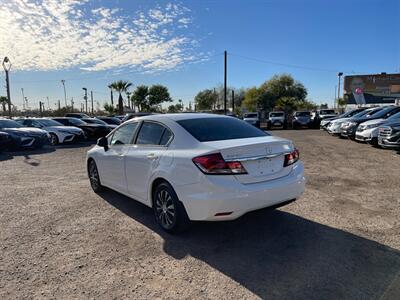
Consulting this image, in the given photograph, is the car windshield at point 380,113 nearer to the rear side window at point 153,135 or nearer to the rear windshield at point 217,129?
the rear windshield at point 217,129

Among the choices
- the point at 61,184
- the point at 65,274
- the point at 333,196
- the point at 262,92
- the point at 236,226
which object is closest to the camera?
the point at 65,274

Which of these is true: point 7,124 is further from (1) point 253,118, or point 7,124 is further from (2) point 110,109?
(2) point 110,109

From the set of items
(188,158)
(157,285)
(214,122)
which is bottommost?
(157,285)

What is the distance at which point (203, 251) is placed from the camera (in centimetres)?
391

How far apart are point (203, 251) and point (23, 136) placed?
13.1m

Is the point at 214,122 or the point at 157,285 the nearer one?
the point at 157,285

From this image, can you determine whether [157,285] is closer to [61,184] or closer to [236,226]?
[236,226]

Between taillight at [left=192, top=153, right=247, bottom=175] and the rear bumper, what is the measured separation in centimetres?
7

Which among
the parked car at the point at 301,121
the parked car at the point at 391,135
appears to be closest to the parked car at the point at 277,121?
the parked car at the point at 301,121

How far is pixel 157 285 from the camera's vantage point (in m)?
3.21

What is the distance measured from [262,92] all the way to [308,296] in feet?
216

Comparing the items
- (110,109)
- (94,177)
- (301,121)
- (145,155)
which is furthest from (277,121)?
(110,109)

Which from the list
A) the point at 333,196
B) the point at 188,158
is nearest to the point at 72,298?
the point at 188,158

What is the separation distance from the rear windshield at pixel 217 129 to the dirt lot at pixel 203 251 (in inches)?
43.4
